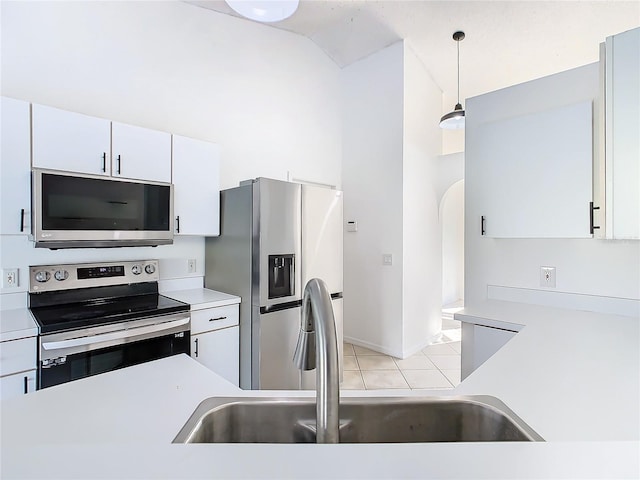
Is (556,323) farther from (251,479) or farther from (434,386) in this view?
(251,479)

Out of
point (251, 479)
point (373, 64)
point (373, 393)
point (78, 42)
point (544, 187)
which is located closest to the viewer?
point (251, 479)

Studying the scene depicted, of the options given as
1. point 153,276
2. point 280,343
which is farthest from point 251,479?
point 153,276

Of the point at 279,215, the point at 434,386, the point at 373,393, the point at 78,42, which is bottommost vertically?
the point at 434,386

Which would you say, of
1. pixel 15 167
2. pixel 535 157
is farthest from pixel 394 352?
pixel 15 167

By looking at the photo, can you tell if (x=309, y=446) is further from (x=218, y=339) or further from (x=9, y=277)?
(x=9, y=277)

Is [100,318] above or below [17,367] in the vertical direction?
above

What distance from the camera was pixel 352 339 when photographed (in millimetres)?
4035

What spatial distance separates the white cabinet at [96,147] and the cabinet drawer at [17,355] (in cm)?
94

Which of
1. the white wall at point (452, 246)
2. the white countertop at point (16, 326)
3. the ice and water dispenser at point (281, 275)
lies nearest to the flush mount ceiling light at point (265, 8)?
the ice and water dispenser at point (281, 275)

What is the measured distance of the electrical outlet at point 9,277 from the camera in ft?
6.47

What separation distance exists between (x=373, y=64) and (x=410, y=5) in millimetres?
908

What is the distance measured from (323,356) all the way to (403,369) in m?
2.95

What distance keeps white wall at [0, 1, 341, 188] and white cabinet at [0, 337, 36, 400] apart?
5.14 feet

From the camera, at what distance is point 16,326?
5.28ft
